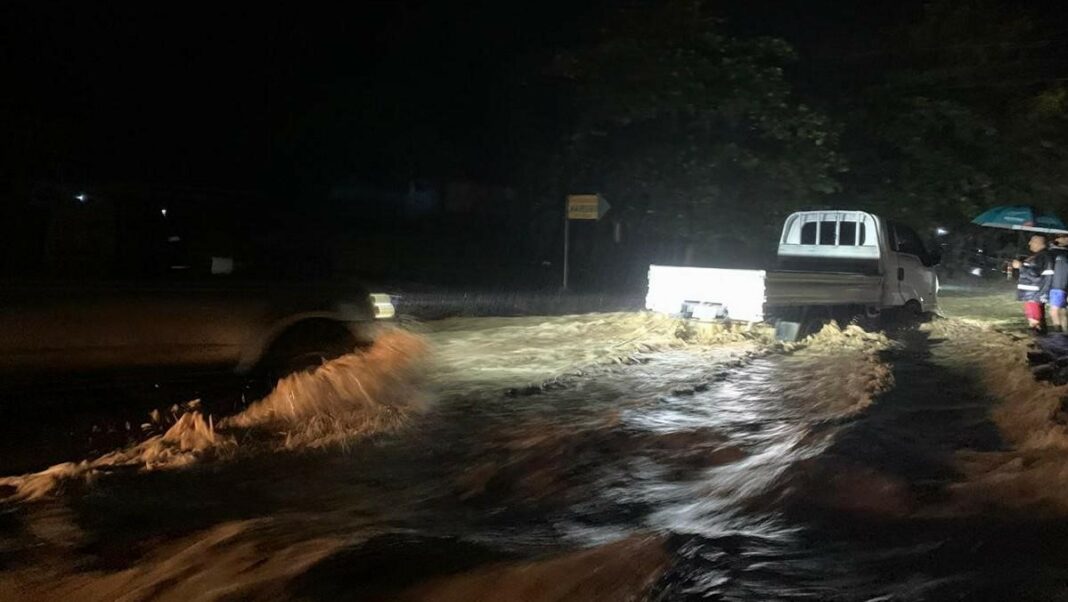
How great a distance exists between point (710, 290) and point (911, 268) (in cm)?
442

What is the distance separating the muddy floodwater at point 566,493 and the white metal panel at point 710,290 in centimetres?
153

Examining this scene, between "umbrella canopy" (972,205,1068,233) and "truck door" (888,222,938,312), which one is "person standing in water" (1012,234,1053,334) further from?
"umbrella canopy" (972,205,1068,233)

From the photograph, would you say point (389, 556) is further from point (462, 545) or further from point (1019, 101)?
point (1019, 101)

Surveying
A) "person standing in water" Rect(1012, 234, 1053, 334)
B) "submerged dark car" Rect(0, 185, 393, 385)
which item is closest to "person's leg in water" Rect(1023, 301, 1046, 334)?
"person standing in water" Rect(1012, 234, 1053, 334)

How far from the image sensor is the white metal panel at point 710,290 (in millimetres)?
11461

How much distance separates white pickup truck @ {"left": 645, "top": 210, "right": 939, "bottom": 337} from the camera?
11.7m

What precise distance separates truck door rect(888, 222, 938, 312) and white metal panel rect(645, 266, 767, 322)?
3.63m

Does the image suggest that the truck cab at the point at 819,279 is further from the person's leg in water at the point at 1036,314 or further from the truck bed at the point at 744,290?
the person's leg in water at the point at 1036,314

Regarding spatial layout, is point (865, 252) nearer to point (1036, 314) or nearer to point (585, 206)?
point (1036, 314)

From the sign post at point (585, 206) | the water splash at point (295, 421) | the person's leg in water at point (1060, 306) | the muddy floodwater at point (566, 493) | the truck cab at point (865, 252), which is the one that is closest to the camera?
the muddy floodwater at point (566, 493)

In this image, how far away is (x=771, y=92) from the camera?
19.3m

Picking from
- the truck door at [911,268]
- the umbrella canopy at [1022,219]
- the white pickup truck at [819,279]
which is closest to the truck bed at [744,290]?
the white pickup truck at [819,279]

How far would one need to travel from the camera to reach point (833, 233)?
577 inches

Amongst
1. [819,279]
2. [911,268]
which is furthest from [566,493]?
[911,268]
